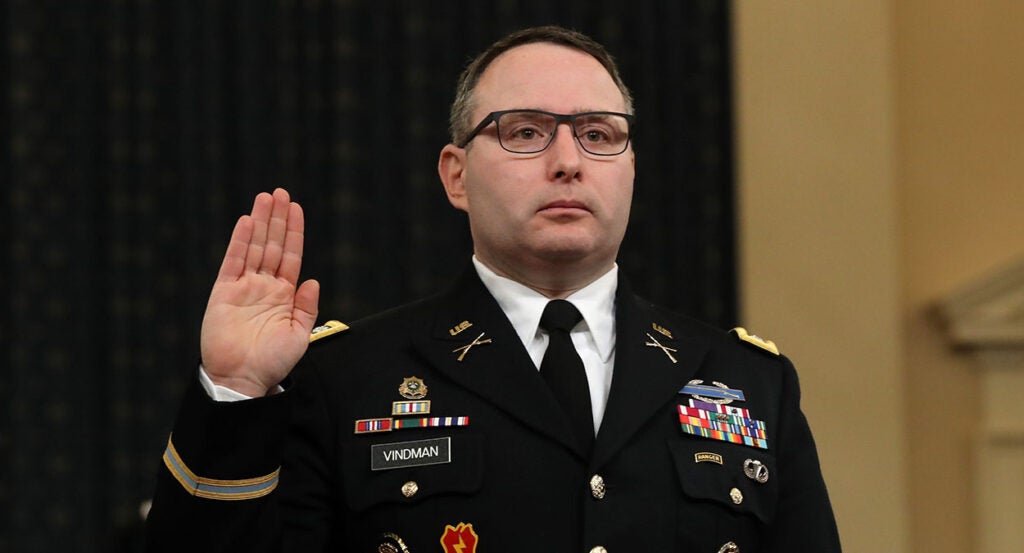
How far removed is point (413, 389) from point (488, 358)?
108 mm

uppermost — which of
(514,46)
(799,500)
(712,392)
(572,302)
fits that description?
(514,46)

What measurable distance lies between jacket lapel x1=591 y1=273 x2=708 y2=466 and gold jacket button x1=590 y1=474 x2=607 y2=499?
20 millimetres

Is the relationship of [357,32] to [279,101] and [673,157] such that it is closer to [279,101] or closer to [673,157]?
[279,101]

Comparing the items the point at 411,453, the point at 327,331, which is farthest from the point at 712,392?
the point at 327,331

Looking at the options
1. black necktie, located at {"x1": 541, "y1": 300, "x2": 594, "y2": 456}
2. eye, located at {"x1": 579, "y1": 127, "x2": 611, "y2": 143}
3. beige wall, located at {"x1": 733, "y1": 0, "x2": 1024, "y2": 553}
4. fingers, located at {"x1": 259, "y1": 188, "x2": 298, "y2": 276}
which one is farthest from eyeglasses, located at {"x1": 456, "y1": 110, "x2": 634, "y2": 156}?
beige wall, located at {"x1": 733, "y1": 0, "x2": 1024, "y2": 553}

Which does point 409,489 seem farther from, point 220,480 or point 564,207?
point 564,207

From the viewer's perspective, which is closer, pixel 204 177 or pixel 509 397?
pixel 509 397

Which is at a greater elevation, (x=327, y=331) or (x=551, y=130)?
(x=551, y=130)

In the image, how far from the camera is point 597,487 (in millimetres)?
1716

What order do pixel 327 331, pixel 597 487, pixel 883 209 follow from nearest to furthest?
1. pixel 597 487
2. pixel 327 331
3. pixel 883 209

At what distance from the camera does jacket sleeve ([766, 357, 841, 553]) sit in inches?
72.9

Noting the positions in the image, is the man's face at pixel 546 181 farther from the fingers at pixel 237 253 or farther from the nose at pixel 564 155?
the fingers at pixel 237 253

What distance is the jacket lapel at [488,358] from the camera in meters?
1.77

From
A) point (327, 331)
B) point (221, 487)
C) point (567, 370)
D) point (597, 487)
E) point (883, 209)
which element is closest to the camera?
point (221, 487)
